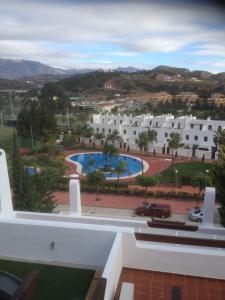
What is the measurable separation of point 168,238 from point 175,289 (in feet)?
4.37

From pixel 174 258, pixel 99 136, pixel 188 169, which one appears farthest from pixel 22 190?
pixel 99 136

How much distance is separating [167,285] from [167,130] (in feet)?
85.2

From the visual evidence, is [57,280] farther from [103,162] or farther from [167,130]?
[167,130]

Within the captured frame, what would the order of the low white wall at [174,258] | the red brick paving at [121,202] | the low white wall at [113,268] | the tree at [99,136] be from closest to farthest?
the low white wall at [113,268], the low white wall at [174,258], the red brick paving at [121,202], the tree at [99,136]

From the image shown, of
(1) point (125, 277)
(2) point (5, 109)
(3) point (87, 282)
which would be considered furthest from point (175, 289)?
(2) point (5, 109)

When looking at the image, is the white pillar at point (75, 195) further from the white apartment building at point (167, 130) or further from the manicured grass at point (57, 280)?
the white apartment building at point (167, 130)

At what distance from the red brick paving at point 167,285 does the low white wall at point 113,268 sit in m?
0.16

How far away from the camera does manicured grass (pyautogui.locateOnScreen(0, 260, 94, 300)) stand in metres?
4.32

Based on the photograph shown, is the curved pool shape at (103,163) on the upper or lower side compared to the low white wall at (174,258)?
lower

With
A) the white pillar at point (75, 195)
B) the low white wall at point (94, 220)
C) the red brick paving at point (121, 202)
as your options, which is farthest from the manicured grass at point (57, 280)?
the red brick paving at point (121, 202)

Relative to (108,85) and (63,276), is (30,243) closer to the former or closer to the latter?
(63,276)

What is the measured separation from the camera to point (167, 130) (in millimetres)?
29953

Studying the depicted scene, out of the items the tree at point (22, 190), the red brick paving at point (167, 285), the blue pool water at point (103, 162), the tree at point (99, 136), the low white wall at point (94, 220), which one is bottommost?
the blue pool water at point (103, 162)

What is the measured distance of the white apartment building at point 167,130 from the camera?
27.9m
